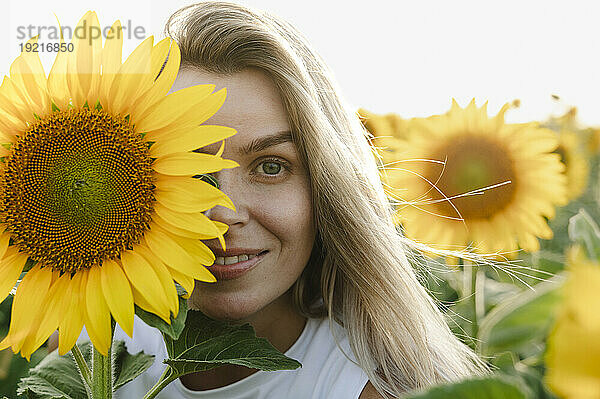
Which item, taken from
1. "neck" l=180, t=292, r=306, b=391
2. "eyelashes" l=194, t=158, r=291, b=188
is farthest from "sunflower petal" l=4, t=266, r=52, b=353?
"neck" l=180, t=292, r=306, b=391

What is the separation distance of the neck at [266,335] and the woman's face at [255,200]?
143mm

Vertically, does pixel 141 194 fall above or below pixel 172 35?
below

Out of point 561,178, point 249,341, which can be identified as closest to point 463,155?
point 561,178

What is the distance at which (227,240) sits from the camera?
0.71 m

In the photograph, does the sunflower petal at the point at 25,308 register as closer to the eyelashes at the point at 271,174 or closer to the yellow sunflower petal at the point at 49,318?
the yellow sunflower petal at the point at 49,318

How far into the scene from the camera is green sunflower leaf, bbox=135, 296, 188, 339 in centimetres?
42

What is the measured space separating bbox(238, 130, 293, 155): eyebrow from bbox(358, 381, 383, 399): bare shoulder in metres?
0.34

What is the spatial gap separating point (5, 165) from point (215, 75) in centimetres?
37

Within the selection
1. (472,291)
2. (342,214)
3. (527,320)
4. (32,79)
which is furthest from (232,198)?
(472,291)

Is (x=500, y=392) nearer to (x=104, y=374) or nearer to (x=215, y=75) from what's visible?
(x=104, y=374)

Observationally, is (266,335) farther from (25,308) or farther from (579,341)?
(579,341)

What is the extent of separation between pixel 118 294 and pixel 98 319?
0.06 ft

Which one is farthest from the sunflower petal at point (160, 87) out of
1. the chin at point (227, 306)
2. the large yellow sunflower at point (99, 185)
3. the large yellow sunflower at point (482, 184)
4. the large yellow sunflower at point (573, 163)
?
the large yellow sunflower at point (573, 163)

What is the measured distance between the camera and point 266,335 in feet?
3.05
